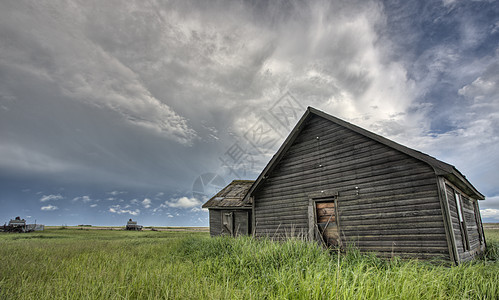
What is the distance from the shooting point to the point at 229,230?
1873 cm

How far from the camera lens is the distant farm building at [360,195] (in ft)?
28.3

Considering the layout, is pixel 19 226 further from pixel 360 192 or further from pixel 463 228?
pixel 463 228

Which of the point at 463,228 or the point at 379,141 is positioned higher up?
the point at 379,141

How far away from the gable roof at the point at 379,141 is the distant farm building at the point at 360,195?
31 millimetres

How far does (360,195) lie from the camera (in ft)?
33.8

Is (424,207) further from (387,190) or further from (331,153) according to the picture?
(331,153)

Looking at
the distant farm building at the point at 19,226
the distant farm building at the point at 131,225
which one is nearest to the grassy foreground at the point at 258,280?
the distant farm building at the point at 19,226

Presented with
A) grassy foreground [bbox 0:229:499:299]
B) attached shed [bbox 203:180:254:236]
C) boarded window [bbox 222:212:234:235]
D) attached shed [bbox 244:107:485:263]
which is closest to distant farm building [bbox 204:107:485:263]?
attached shed [bbox 244:107:485:263]

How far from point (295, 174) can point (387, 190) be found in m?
4.26

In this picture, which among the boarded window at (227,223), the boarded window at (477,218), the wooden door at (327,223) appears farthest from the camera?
the boarded window at (227,223)

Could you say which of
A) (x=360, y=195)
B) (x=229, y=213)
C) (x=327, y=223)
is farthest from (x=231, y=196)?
(x=360, y=195)

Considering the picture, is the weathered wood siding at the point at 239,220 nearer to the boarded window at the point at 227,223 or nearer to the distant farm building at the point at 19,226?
the boarded window at the point at 227,223

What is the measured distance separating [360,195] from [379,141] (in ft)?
7.26

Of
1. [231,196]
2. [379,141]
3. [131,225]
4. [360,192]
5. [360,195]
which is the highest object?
[379,141]
